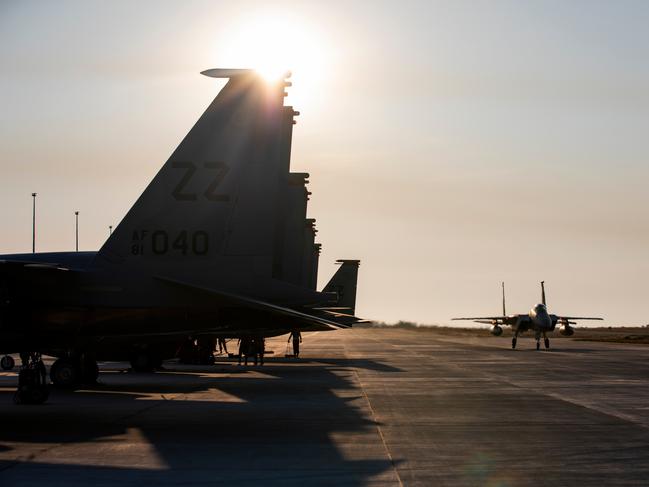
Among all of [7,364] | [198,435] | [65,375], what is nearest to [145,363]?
[7,364]

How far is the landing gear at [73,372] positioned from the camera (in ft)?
76.3

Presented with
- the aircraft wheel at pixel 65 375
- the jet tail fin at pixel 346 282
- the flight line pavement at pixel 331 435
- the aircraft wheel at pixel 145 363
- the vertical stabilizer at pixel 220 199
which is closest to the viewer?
the flight line pavement at pixel 331 435

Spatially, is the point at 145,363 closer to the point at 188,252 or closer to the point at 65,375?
the point at 65,375

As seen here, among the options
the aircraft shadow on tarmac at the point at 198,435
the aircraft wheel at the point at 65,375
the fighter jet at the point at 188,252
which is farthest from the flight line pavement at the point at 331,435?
the fighter jet at the point at 188,252

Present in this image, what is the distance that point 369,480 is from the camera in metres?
9.87

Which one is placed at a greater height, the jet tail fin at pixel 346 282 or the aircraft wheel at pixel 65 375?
the jet tail fin at pixel 346 282

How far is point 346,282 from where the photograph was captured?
2370 inches

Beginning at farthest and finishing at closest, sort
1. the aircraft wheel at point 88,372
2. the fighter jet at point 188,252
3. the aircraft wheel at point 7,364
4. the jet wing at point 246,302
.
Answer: the aircraft wheel at point 7,364, the aircraft wheel at point 88,372, the fighter jet at point 188,252, the jet wing at point 246,302

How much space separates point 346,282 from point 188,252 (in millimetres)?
44051

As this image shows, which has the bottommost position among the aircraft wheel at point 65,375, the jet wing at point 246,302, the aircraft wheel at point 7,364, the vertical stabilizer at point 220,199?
the aircraft wheel at point 7,364

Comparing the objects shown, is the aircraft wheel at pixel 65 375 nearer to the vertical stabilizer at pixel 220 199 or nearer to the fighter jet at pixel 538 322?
the vertical stabilizer at pixel 220 199

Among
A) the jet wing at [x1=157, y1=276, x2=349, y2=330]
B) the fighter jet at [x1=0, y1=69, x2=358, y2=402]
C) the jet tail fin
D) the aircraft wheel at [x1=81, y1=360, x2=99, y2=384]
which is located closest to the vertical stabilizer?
the fighter jet at [x1=0, y1=69, x2=358, y2=402]

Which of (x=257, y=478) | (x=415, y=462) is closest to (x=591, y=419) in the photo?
(x=415, y=462)

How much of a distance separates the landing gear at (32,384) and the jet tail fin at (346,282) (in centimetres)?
4191
